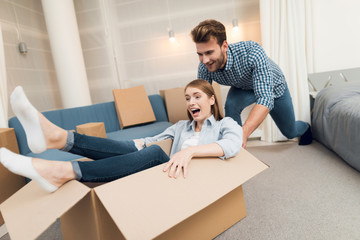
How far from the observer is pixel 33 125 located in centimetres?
85

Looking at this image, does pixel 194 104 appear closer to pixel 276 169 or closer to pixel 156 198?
pixel 156 198

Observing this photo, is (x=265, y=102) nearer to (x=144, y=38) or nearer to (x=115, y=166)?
(x=115, y=166)

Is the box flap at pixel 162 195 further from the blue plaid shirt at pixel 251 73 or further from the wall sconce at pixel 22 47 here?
the wall sconce at pixel 22 47

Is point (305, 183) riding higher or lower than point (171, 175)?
lower

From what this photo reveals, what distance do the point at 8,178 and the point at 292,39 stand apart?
283cm

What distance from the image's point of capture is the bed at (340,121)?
5.03ft

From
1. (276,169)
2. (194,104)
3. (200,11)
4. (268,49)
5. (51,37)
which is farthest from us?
(200,11)

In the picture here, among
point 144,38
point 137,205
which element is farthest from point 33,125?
point 144,38

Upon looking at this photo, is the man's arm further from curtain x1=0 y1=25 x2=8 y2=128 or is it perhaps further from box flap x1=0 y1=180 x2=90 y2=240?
curtain x1=0 y1=25 x2=8 y2=128

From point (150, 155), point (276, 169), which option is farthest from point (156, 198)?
point (276, 169)

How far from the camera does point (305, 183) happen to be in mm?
1488

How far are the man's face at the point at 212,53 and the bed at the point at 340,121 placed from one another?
1.02m

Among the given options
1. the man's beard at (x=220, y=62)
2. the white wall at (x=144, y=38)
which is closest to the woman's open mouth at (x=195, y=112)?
the man's beard at (x=220, y=62)

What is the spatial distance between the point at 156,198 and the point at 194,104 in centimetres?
66
